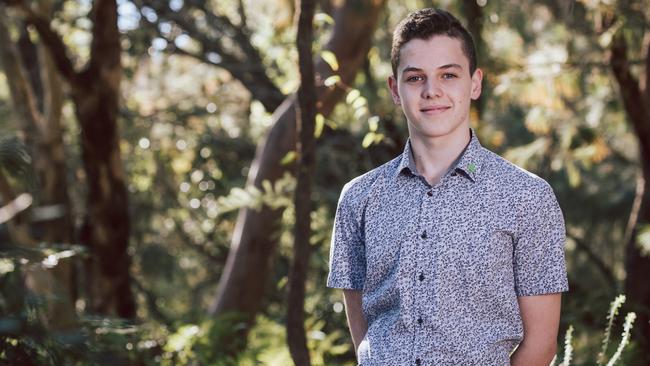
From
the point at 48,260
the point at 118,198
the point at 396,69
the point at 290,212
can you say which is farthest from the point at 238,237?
the point at 396,69

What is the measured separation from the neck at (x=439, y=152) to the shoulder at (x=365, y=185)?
9 cm

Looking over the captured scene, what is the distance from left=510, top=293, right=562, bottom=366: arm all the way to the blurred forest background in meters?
0.39

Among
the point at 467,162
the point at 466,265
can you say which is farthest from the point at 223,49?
the point at 466,265

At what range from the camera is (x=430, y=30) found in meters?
2.49

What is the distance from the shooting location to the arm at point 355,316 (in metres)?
2.59

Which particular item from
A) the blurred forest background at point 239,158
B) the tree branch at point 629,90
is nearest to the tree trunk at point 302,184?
the blurred forest background at point 239,158

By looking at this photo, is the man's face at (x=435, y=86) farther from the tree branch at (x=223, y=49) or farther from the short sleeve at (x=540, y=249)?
the tree branch at (x=223, y=49)

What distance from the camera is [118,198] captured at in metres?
7.30

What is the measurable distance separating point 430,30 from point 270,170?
15.3ft

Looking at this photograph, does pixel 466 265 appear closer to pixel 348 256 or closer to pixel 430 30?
pixel 348 256

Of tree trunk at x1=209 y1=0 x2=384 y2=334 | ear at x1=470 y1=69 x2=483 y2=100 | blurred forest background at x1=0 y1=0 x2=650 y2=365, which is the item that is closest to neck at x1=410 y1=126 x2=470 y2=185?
ear at x1=470 y1=69 x2=483 y2=100

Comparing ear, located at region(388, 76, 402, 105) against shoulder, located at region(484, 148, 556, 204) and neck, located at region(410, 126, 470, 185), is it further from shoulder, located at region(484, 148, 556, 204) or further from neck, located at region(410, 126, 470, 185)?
shoulder, located at region(484, 148, 556, 204)

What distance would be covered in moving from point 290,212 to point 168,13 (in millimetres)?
3762

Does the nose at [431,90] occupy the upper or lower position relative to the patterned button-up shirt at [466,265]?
upper
